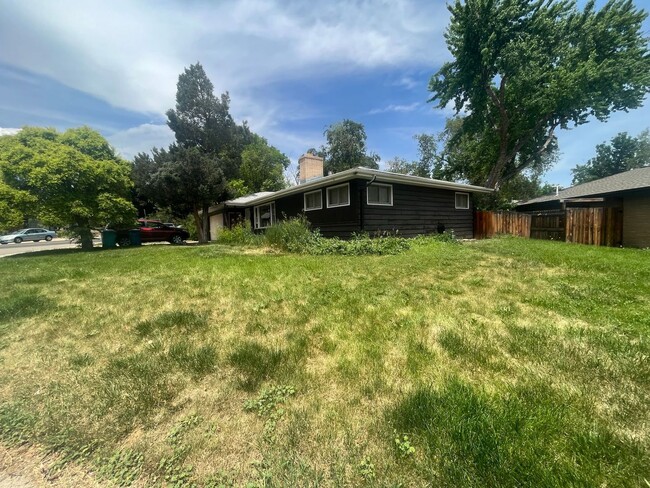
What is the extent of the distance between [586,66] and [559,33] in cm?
331

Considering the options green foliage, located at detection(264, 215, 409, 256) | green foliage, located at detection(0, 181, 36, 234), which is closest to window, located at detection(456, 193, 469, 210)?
green foliage, located at detection(264, 215, 409, 256)

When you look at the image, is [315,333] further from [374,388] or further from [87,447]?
[87,447]

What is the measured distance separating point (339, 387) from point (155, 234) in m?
21.3

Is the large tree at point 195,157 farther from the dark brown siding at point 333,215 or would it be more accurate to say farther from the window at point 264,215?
the dark brown siding at point 333,215

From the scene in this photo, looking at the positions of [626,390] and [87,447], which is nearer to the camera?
[87,447]

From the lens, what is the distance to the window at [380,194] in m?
11.4

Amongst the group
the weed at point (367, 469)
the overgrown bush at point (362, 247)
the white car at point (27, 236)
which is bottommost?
the weed at point (367, 469)

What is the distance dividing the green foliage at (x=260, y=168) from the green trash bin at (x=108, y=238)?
1501 cm

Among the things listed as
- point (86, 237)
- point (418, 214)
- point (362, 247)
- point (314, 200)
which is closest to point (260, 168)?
→ point (86, 237)

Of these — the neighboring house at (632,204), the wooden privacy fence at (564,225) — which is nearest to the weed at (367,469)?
the wooden privacy fence at (564,225)

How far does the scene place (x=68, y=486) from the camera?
1532 millimetres

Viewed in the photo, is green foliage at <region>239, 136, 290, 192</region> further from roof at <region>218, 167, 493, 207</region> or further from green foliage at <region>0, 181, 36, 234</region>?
green foliage at <region>0, 181, 36, 234</region>

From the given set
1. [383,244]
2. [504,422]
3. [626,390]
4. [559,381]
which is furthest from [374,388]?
[383,244]

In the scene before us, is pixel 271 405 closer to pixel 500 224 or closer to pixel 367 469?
pixel 367 469
